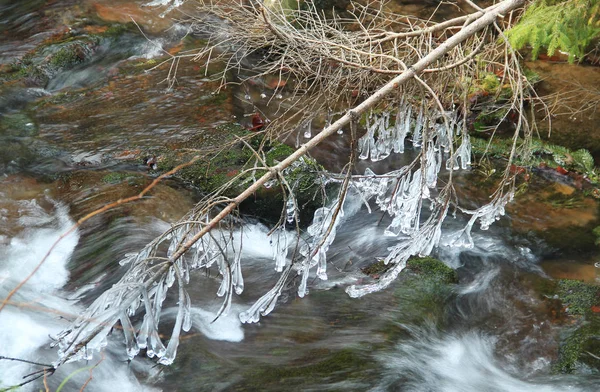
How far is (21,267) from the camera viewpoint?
16.0ft

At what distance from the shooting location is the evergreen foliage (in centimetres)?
472

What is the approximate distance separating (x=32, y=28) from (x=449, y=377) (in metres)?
7.36

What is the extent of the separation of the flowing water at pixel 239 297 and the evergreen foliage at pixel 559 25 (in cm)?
200

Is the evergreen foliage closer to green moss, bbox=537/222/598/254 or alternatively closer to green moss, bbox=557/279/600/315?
green moss, bbox=537/222/598/254

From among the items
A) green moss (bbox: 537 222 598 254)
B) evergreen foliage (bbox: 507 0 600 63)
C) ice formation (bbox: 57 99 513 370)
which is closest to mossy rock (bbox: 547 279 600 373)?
green moss (bbox: 537 222 598 254)

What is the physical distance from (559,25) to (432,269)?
7.61 feet

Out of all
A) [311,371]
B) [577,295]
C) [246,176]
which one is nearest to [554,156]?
[577,295]

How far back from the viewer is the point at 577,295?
16.5 feet

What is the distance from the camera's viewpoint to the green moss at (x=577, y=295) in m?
4.88

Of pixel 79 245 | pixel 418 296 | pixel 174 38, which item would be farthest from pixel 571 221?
pixel 174 38

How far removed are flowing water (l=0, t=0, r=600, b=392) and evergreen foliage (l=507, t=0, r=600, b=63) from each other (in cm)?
200

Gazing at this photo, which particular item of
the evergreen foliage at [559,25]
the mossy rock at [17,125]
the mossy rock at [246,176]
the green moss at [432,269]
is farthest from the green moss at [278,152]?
the mossy rock at [17,125]

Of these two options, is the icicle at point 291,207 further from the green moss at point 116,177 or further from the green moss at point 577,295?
the green moss at point 577,295

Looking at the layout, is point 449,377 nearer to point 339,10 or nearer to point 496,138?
point 496,138
